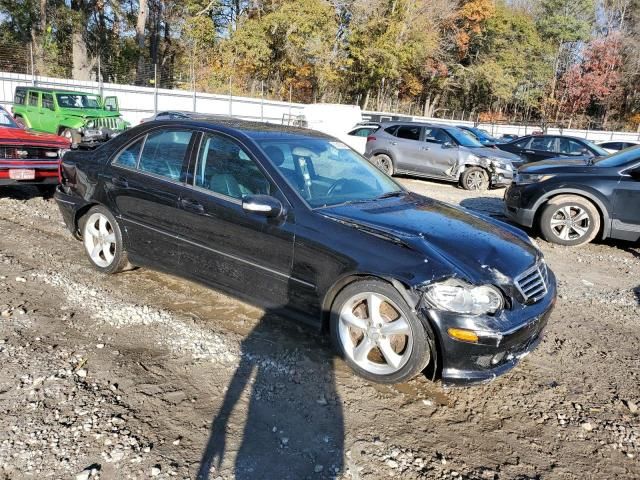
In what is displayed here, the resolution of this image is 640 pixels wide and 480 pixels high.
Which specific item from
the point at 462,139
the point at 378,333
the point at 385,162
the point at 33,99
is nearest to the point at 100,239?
the point at 378,333

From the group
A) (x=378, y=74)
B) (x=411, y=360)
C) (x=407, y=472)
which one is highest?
(x=378, y=74)

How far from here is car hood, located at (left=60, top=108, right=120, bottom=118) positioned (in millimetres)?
14492

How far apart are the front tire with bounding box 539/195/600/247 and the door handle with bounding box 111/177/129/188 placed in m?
5.86

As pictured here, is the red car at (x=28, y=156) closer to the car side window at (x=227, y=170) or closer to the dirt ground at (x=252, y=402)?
the dirt ground at (x=252, y=402)

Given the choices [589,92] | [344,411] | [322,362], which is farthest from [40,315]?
[589,92]

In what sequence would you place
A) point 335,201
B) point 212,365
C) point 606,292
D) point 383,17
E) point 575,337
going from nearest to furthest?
point 212,365 < point 335,201 < point 575,337 < point 606,292 < point 383,17

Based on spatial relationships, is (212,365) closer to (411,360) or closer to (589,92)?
(411,360)

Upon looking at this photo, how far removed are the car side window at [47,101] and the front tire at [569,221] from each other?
13465 mm

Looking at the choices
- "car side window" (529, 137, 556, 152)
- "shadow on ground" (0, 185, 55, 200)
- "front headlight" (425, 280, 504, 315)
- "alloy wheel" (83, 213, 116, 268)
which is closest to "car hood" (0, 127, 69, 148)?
"shadow on ground" (0, 185, 55, 200)

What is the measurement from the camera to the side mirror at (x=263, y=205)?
3.54 m

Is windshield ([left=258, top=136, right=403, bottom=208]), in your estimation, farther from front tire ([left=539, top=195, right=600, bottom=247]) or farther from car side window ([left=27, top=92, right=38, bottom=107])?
car side window ([left=27, top=92, right=38, bottom=107])

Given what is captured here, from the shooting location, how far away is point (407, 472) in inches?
102

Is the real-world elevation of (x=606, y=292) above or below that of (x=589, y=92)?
below

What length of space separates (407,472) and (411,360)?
720mm
